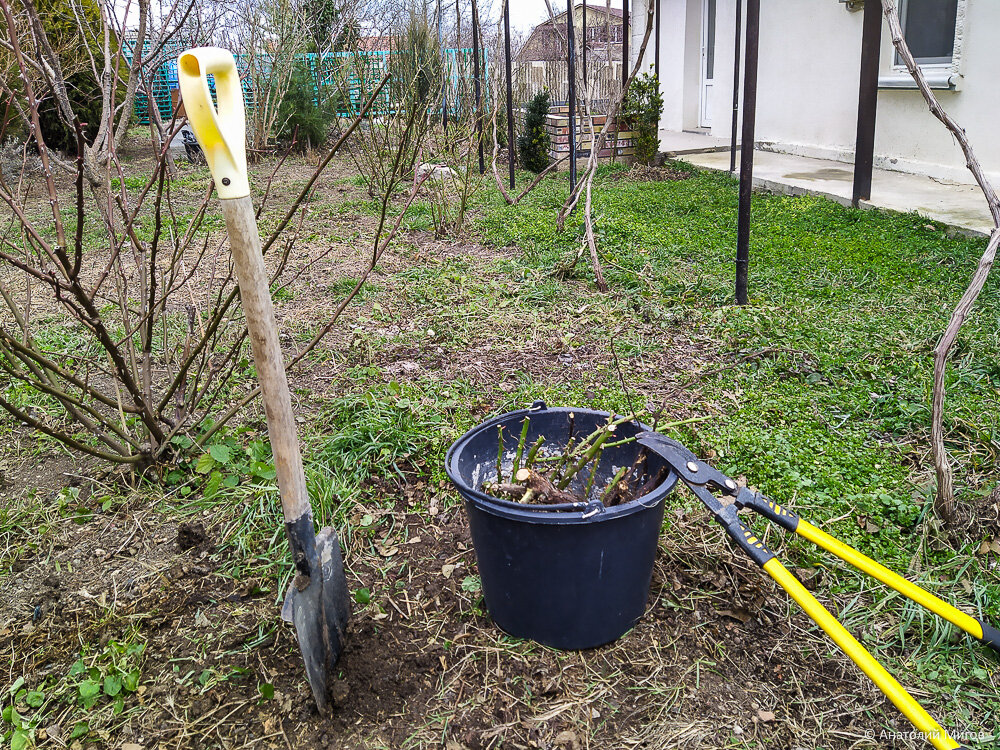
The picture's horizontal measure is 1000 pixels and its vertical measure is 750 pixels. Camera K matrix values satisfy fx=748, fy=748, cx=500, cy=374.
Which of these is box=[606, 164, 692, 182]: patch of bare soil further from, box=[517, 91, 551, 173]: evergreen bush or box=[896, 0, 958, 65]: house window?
box=[896, 0, 958, 65]: house window

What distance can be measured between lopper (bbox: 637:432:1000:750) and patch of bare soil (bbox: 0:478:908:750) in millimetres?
314

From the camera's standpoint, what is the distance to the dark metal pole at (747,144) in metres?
4.16

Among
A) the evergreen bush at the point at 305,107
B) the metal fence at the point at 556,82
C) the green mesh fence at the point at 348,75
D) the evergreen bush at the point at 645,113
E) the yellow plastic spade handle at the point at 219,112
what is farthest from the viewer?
the evergreen bush at the point at 305,107

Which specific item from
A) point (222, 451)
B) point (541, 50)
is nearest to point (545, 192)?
point (222, 451)

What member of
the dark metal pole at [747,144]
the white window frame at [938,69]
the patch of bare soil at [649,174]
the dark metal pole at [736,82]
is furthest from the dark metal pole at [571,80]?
the white window frame at [938,69]

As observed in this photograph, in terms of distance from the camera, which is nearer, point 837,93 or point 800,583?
point 800,583

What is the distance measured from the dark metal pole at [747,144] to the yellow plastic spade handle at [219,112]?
3.23m

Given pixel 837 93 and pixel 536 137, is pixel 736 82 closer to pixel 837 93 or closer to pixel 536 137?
pixel 837 93

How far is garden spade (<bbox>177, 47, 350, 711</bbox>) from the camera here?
1.50m

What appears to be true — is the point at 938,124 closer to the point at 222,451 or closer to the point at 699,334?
the point at 699,334

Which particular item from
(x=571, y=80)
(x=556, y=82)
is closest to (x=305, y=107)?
(x=556, y=82)

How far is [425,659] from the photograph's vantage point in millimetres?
2078

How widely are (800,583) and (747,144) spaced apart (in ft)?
10.4

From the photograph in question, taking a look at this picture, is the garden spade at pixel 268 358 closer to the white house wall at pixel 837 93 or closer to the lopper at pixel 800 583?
the lopper at pixel 800 583
